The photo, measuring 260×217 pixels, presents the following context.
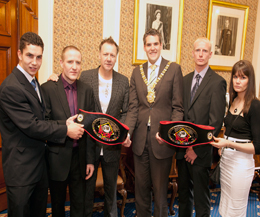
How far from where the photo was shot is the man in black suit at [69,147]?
172 cm

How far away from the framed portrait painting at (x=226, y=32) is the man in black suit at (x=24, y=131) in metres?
3.13

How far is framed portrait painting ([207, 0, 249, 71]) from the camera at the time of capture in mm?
3592

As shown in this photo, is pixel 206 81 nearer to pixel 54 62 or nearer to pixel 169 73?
pixel 169 73

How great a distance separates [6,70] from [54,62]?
621 mm

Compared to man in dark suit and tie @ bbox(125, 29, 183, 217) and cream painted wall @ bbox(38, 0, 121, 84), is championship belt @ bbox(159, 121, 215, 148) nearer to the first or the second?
man in dark suit and tie @ bbox(125, 29, 183, 217)

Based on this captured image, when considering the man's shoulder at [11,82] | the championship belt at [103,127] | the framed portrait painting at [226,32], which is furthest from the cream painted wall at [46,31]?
the framed portrait painting at [226,32]

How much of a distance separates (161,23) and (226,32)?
135 centimetres

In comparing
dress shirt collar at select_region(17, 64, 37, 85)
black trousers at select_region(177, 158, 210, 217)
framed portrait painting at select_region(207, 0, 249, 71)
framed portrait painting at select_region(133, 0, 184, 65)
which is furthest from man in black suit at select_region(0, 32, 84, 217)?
framed portrait painting at select_region(207, 0, 249, 71)

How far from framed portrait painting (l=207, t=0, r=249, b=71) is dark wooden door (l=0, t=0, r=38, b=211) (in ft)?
9.51

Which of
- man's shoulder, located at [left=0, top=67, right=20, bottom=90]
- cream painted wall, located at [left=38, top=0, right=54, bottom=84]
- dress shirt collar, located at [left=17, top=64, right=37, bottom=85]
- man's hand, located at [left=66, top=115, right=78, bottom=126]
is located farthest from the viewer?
cream painted wall, located at [left=38, top=0, right=54, bottom=84]

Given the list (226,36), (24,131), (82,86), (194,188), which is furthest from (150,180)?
(226,36)

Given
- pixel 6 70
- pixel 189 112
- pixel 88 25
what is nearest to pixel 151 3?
pixel 88 25

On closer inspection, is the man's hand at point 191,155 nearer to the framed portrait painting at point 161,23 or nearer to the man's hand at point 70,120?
the man's hand at point 70,120

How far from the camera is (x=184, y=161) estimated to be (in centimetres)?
210
